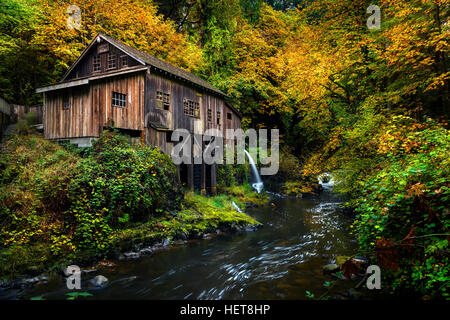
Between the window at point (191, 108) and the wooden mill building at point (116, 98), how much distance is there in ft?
0.31

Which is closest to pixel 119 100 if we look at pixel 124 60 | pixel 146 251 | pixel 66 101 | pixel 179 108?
pixel 124 60

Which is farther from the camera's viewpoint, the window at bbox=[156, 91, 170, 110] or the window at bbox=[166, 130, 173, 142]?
the window at bbox=[166, 130, 173, 142]

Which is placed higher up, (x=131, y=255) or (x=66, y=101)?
(x=66, y=101)

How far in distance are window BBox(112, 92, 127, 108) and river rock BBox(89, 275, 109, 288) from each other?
9066 millimetres

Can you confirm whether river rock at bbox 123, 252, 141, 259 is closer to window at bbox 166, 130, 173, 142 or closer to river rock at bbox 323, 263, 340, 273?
river rock at bbox 323, 263, 340, 273

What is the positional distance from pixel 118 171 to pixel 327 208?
46.5ft

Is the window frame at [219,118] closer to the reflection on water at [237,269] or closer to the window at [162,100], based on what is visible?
the window at [162,100]

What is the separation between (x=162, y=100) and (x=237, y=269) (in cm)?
1024

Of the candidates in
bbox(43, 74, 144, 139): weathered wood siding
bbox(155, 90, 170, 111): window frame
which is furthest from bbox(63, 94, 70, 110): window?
bbox(155, 90, 170, 111): window frame

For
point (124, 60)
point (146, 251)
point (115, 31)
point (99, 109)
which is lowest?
point (146, 251)

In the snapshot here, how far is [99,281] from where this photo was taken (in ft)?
21.0

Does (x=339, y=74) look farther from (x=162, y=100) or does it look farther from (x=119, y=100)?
(x=119, y=100)

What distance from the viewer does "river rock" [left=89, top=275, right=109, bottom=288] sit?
6.33m

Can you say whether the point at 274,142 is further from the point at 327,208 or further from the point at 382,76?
the point at 382,76
